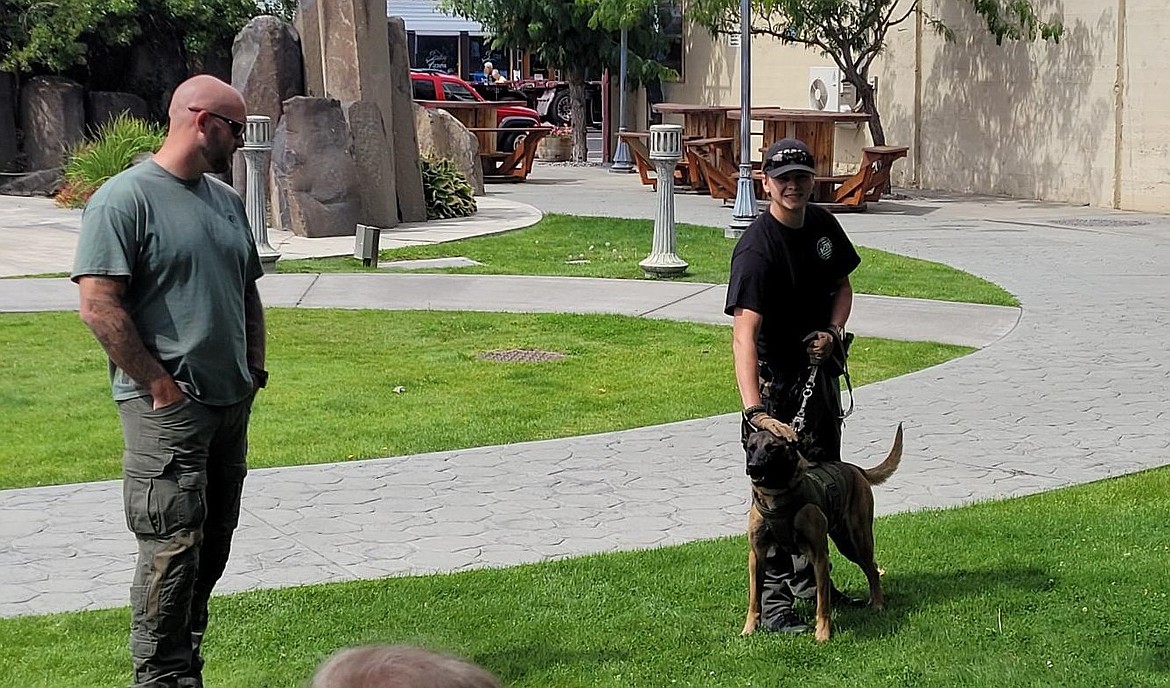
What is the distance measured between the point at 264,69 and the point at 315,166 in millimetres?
1811

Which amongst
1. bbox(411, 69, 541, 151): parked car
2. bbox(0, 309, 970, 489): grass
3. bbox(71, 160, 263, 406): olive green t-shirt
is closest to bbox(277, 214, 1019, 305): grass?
bbox(0, 309, 970, 489): grass

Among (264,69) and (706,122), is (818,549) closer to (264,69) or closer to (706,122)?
(264,69)

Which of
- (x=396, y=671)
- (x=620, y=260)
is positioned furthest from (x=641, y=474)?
(x=620, y=260)

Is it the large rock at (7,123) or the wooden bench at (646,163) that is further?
the large rock at (7,123)

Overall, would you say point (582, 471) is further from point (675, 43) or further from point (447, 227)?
point (675, 43)

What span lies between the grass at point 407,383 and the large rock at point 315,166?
17.2 feet

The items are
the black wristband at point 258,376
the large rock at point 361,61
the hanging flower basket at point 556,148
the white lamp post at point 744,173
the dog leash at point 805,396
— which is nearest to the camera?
the black wristband at point 258,376

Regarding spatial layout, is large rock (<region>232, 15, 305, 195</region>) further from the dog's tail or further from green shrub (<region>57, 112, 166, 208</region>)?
the dog's tail

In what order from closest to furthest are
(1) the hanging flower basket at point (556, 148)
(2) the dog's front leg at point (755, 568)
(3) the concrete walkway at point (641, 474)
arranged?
1. (2) the dog's front leg at point (755, 568)
2. (3) the concrete walkway at point (641, 474)
3. (1) the hanging flower basket at point (556, 148)

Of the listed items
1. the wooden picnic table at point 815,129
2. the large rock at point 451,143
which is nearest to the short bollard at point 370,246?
the large rock at point 451,143

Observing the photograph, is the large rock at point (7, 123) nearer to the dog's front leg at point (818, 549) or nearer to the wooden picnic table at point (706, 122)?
Result: the wooden picnic table at point (706, 122)

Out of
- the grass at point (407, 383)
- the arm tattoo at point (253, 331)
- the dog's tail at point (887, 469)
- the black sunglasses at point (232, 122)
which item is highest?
the black sunglasses at point (232, 122)

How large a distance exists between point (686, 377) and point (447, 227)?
29.4 feet

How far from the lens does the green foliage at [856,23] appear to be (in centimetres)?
2102
